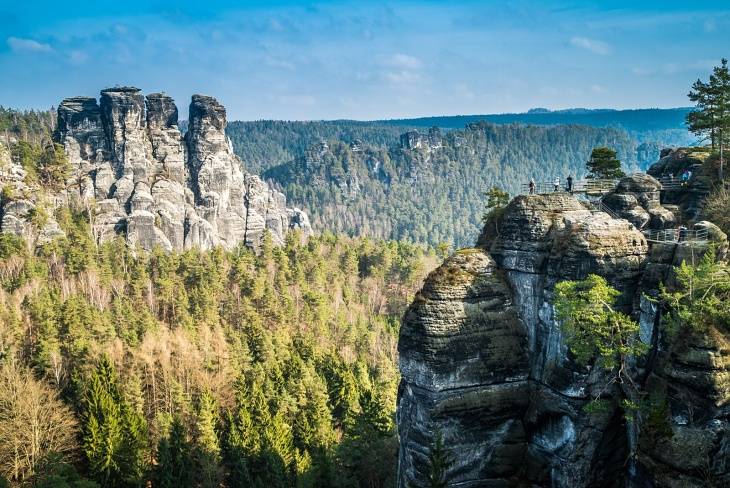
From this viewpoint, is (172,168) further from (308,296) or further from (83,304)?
(83,304)

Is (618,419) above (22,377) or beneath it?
above

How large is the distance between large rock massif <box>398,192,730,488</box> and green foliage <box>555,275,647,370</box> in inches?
50.7

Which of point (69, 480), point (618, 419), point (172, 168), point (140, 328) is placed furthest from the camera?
point (172, 168)

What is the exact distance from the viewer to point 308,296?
285 ft

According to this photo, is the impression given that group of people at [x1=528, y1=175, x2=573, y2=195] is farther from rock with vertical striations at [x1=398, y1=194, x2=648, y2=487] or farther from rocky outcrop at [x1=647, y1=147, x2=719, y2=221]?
rocky outcrop at [x1=647, y1=147, x2=719, y2=221]

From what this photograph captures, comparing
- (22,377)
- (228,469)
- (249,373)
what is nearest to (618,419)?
(228,469)

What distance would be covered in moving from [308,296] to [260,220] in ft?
191

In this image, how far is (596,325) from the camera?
2458cm

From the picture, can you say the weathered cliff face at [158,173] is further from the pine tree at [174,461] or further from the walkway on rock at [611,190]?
the walkway on rock at [611,190]

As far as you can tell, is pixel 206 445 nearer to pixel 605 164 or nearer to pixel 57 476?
pixel 57 476

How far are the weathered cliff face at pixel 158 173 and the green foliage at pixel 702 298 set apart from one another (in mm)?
103260

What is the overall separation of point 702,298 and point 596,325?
4230mm

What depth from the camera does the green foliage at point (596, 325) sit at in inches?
927

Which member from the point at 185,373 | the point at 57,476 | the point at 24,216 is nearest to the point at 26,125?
the point at 24,216
